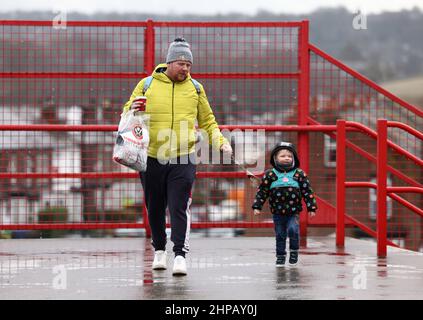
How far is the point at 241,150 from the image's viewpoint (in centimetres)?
1347

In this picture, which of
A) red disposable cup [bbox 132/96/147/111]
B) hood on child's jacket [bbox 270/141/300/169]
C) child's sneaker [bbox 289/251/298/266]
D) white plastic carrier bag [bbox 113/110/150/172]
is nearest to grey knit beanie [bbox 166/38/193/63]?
red disposable cup [bbox 132/96/147/111]

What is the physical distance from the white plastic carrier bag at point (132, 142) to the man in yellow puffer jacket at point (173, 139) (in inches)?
4.0

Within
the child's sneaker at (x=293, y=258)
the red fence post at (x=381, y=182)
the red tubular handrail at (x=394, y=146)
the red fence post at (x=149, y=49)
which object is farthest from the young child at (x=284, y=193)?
the red fence post at (x=149, y=49)

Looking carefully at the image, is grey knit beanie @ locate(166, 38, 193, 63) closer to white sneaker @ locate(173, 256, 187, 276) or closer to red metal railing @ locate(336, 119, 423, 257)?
white sneaker @ locate(173, 256, 187, 276)

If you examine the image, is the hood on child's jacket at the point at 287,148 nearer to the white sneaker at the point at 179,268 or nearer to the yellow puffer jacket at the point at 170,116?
the yellow puffer jacket at the point at 170,116

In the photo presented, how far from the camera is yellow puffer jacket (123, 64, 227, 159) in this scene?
9484 mm

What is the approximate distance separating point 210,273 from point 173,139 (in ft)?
3.75

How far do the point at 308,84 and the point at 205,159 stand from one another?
4.98ft

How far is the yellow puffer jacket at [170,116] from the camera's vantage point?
948 cm

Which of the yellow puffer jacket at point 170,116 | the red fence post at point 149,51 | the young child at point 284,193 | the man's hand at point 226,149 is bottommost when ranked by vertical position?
the young child at point 284,193

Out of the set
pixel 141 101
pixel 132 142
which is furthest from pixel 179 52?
pixel 132 142

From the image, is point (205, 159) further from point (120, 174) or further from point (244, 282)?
point (244, 282)

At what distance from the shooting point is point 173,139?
9.47 meters

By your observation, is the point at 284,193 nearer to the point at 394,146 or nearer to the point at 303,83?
the point at 394,146
